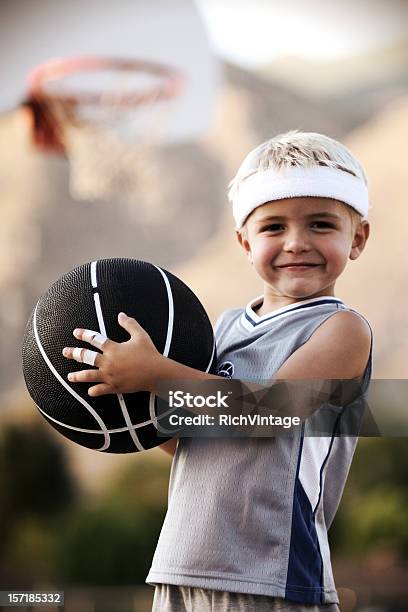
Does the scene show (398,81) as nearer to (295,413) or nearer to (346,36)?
(346,36)

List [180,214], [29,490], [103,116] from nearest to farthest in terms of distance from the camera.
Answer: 1. [103,116]
2. [29,490]
3. [180,214]

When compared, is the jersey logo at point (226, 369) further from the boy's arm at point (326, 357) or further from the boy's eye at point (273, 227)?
the boy's eye at point (273, 227)

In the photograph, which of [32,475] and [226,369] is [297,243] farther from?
[32,475]

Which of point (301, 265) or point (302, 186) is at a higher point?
point (302, 186)

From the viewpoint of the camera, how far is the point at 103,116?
7.63 m

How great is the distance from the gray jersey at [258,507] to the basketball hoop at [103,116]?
5.20 m

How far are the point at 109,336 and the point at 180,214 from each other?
25.5 ft

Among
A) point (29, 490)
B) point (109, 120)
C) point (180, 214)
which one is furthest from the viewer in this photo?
point (180, 214)

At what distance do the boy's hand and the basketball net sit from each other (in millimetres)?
5224

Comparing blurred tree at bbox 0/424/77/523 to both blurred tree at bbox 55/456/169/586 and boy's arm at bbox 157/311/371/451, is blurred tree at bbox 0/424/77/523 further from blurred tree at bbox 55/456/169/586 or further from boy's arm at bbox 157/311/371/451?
boy's arm at bbox 157/311/371/451

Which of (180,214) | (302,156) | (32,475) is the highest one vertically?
(180,214)

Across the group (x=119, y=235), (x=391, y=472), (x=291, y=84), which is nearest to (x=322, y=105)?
(x=291, y=84)

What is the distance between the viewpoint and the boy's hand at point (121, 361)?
4.55 ft

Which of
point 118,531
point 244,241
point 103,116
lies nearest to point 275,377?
point 244,241
